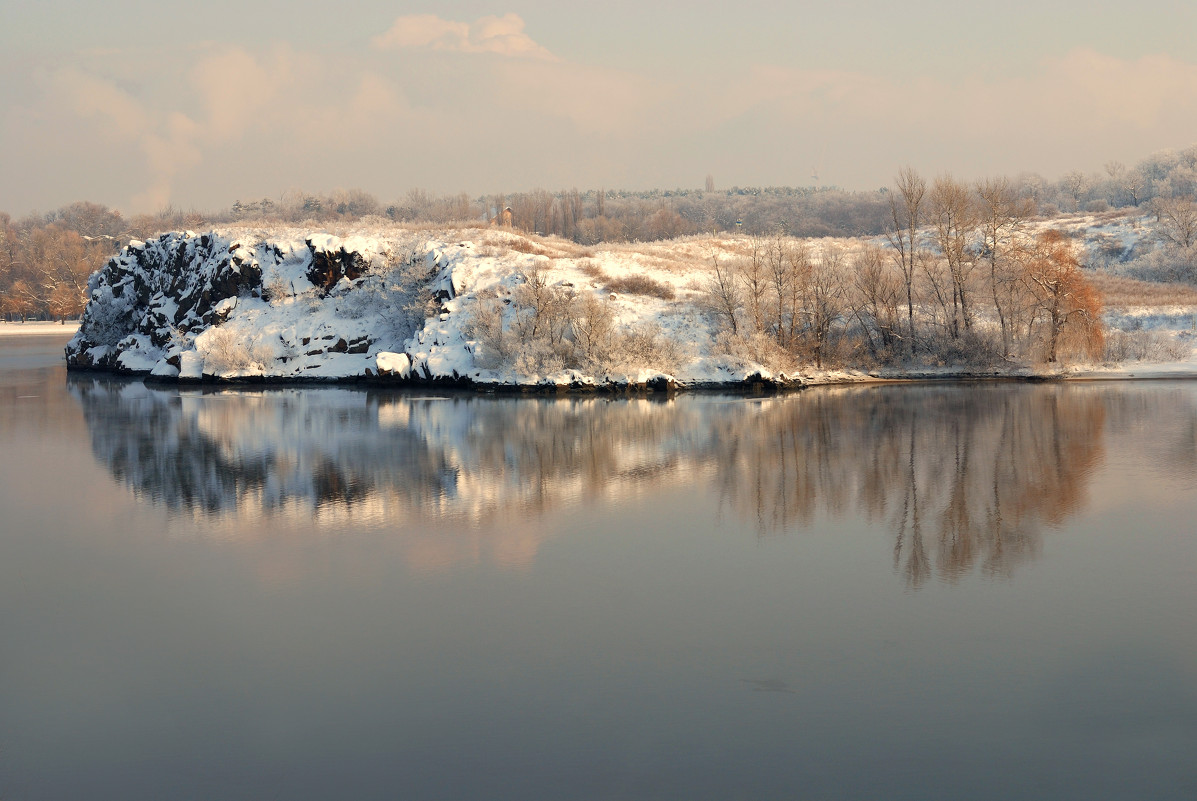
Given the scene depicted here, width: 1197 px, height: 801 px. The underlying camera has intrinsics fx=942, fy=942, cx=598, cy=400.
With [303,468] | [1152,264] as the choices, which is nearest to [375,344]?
[303,468]

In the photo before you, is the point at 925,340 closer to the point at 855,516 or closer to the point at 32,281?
the point at 855,516

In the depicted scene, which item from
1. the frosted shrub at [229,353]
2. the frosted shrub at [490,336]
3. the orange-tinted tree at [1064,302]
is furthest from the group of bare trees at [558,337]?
the orange-tinted tree at [1064,302]

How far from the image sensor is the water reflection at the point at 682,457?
61.2 ft

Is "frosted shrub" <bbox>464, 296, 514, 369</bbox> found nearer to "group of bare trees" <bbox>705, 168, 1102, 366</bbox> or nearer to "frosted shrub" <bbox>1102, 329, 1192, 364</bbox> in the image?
"group of bare trees" <bbox>705, 168, 1102, 366</bbox>

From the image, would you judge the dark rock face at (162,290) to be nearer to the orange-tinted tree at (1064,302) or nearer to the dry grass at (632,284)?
the dry grass at (632,284)

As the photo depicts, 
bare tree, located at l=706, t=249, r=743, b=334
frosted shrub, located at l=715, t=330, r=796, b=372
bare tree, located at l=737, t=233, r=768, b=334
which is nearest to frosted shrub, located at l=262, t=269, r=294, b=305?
bare tree, located at l=706, t=249, r=743, b=334

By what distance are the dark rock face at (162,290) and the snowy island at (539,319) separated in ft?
0.53

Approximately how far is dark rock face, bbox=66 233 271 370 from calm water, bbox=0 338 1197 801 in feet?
93.3

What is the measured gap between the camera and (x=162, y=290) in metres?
57.9

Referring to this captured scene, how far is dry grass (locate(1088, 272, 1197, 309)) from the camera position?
5200 centimetres

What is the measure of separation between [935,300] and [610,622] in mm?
39142

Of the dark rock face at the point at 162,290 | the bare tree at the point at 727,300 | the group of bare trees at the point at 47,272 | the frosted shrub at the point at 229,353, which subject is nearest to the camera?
the bare tree at the point at 727,300

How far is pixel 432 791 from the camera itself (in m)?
8.69

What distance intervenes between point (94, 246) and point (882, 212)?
107 meters
